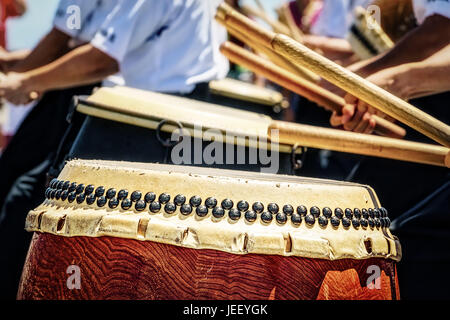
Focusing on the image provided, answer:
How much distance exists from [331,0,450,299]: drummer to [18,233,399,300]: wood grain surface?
1.91ft

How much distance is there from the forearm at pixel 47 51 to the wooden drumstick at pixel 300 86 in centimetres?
71

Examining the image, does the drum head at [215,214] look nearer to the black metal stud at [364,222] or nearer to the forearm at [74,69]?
the black metal stud at [364,222]

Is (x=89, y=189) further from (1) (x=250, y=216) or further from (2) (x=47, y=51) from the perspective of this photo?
(2) (x=47, y=51)

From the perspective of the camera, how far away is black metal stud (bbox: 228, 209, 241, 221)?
58 centimetres

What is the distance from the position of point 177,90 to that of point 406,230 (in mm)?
964

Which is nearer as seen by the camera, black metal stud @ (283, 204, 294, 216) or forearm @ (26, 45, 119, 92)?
black metal stud @ (283, 204, 294, 216)

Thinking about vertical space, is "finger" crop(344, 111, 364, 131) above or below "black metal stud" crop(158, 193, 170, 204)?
above

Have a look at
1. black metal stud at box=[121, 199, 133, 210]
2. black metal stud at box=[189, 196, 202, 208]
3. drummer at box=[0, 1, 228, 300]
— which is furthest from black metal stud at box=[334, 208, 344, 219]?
drummer at box=[0, 1, 228, 300]

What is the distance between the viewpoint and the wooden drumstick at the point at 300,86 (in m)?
1.19

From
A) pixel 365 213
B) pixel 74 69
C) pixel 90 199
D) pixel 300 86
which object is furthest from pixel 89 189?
pixel 74 69

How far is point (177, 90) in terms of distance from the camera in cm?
163

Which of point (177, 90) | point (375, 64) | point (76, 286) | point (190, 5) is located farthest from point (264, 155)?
point (190, 5)

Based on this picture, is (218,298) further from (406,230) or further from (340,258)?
(406,230)

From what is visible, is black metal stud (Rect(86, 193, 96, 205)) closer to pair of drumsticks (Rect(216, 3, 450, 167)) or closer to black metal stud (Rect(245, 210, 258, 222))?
black metal stud (Rect(245, 210, 258, 222))
